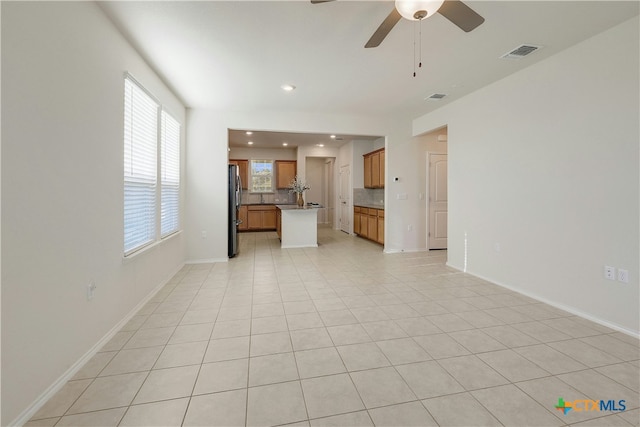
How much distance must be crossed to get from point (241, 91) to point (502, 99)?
346cm

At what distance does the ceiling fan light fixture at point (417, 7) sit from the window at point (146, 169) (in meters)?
2.45

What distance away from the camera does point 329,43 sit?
2814 millimetres

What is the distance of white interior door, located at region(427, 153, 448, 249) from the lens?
6.05 metres

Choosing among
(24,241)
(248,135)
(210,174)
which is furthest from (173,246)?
(248,135)

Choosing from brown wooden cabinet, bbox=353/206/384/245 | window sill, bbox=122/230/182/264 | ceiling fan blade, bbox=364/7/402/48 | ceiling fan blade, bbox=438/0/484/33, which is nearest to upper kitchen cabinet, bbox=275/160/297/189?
brown wooden cabinet, bbox=353/206/384/245

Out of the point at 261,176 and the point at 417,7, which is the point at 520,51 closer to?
the point at 417,7

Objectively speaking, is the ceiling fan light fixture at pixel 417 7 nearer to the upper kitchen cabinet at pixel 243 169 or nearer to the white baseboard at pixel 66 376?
the white baseboard at pixel 66 376

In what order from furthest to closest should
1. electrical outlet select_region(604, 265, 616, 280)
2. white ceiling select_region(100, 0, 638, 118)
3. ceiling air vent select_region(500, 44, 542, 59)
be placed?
ceiling air vent select_region(500, 44, 542, 59) → electrical outlet select_region(604, 265, 616, 280) → white ceiling select_region(100, 0, 638, 118)

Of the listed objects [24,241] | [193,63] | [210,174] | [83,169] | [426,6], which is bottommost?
[24,241]

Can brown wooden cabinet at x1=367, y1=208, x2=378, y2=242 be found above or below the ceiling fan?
below

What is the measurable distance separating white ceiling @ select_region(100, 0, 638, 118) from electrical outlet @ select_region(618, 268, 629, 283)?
213 cm

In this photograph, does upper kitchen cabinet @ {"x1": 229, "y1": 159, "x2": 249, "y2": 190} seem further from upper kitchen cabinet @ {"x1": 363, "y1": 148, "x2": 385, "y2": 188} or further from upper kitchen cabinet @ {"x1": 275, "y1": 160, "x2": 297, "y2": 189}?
upper kitchen cabinet @ {"x1": 363, "y1": 148, "x2": 385, "y2": 188}

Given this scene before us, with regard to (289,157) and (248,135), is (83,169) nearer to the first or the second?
(248,135)

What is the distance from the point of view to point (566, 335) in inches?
95.9
